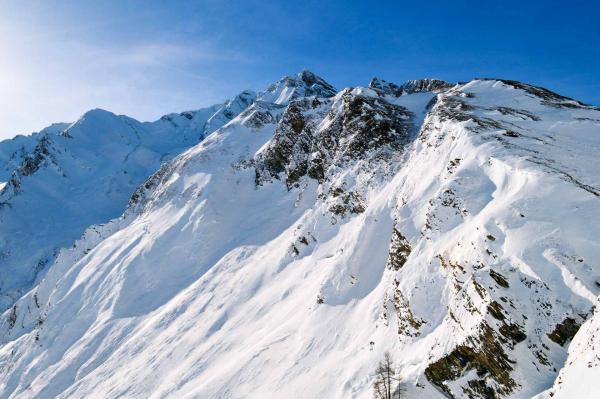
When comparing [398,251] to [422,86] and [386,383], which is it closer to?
[386,383]

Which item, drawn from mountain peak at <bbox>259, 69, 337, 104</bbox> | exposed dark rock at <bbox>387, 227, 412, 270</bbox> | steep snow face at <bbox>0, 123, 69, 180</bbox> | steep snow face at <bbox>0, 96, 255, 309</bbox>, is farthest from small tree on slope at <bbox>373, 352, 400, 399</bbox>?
steep snow face at <bbox>0, 123, 69, 180</bbox>

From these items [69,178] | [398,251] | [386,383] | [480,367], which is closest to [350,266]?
[398,251]

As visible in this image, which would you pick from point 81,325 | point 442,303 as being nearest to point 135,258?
point 81,325

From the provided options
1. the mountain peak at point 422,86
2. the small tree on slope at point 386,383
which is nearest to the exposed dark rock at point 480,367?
the small tree on slope at point 386,383

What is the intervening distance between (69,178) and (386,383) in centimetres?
13442

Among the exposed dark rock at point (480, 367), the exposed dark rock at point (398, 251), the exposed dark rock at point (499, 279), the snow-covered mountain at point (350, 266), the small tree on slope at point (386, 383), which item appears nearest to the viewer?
the exposed dark rock at point (480, 367)

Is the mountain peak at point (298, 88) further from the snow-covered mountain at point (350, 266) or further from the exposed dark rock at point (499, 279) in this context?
the exposed dark rock at point (499, 279)

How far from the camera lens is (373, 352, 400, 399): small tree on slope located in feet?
67.8

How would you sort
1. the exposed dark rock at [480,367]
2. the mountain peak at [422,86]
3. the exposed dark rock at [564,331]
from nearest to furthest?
the exposed dark rock at [564,331] → the exposed dark rock at [480,367] → the mountain peak at [422,86]

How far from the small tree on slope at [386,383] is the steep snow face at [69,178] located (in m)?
91.5

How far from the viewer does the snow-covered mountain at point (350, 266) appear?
1842 centimetres

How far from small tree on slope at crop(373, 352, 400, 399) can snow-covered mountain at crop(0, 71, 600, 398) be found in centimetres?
65

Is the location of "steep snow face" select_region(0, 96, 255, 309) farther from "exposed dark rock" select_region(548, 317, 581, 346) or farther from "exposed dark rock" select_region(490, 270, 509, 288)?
"exposed dark rock" select_region(548, 317, 581, 346)

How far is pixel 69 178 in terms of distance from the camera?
12850 cm
